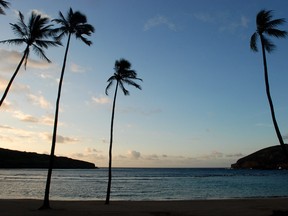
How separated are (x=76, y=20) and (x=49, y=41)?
2.51 metres

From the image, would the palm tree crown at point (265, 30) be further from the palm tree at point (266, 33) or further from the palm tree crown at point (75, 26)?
the palm tree crown at point (75, 26)

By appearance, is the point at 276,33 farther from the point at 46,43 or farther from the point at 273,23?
the point at 46,43

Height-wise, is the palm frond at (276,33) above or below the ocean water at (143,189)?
above

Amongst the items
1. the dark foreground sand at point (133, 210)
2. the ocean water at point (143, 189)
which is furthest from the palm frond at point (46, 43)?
the ocean water at point (143, 189)

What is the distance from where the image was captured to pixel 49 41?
24.3 m

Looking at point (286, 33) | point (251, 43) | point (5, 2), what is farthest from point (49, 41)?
point (286, 33)

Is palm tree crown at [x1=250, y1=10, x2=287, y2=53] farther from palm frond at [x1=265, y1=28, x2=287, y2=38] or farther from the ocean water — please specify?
the ocean water

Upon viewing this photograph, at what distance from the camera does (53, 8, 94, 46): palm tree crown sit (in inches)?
963

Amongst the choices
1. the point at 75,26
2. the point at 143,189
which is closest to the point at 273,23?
the point at 75,26

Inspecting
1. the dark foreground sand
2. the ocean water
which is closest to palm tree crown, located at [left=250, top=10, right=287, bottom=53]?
the dark foreground sand

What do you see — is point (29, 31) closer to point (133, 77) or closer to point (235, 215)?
point (133, 77)

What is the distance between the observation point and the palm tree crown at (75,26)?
24470mm

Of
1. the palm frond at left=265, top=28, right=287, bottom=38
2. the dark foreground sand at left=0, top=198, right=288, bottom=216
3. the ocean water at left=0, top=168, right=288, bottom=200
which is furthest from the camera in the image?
the ocean water at left=0, top=168, right=288, bottom=200

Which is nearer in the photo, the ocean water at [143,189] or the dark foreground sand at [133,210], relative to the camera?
the dark foreground sand at [133,210]
